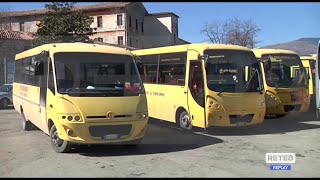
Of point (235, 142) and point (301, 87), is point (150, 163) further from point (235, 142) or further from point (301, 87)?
point (301, 87)

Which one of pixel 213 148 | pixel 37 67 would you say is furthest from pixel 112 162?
pixel 37 67

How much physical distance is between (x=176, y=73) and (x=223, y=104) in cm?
203

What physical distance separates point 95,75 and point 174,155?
2.40 meters

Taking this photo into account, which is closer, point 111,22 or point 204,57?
point 204,57

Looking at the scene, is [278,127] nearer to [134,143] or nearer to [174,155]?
[174,155]

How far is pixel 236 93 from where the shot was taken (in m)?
12.3

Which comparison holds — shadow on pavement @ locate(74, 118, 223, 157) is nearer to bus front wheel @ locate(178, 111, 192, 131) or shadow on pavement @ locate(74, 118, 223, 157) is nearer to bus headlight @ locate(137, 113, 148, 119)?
bus front wheel @ locate(178, 111, 192, 131)

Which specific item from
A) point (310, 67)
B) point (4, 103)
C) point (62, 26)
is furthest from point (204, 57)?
point (62, 26)

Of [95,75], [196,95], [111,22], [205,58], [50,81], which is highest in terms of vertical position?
[111,22]

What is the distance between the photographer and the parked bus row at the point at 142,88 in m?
9.23

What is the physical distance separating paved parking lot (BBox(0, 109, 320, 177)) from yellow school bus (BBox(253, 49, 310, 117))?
1.87 m

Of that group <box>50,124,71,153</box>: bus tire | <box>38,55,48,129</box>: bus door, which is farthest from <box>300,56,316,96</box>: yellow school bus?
<box>50,124,71,153</box>: bus tire

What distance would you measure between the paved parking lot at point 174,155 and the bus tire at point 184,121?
0.94 ft

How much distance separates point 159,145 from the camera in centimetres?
1061
